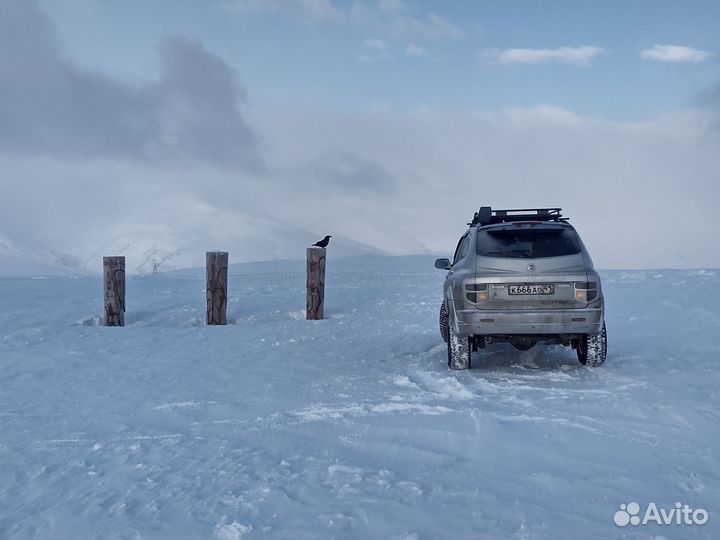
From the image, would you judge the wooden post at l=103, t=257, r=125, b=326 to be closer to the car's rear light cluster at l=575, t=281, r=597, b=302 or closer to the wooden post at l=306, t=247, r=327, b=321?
the wooden post at l=306, t=247, r=327, b=321

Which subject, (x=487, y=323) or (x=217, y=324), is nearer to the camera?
(x=487, y=323)

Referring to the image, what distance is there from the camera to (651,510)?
129 inches

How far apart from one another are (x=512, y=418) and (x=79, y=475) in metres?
3.15

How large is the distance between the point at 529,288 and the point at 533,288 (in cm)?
4

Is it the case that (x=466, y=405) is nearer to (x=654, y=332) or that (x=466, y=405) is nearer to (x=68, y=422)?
(x=68, y=422)

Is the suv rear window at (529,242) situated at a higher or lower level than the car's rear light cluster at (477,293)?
higher

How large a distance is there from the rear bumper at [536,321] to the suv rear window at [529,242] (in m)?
0.62

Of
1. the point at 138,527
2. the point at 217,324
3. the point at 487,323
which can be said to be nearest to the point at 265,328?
the point at 217,324

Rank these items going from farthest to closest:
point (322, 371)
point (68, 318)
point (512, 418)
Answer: point (68, 318) → point (322, 371) → point (512, 418)

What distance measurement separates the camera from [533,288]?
6707 millimetres

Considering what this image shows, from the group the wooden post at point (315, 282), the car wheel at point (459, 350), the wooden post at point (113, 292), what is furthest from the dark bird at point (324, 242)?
the car wheel at point (459, 350)

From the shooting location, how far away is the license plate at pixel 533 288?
6.70m

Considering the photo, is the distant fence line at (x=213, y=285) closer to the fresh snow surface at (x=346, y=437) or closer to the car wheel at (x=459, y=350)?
the fresh snow surface at (x=346, y=437)

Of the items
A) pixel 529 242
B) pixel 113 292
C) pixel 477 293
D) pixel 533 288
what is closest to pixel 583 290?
pixel 533 288
